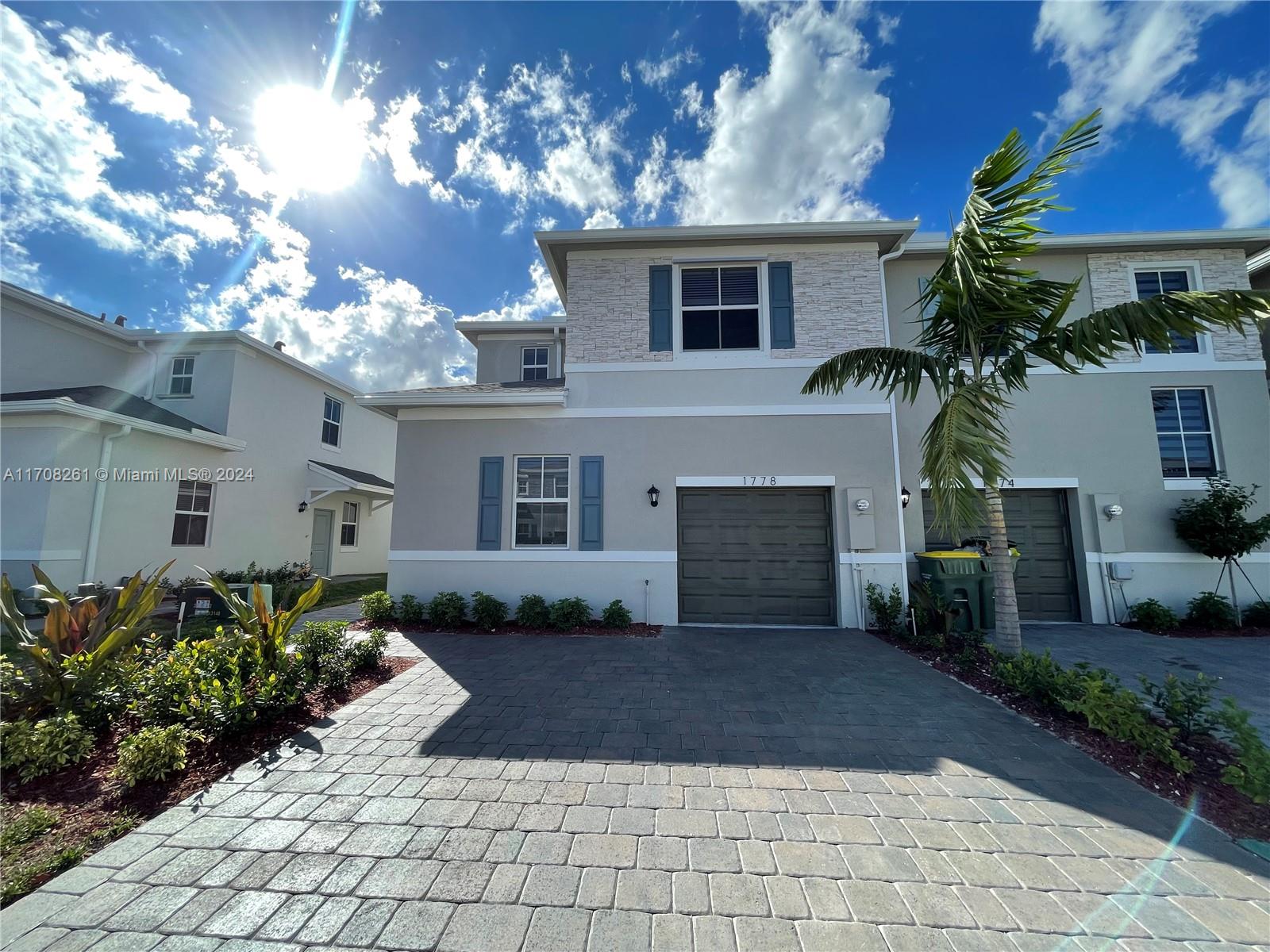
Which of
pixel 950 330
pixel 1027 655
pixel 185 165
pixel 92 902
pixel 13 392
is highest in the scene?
pixel 185 165

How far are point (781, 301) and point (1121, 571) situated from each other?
→ 300 inches

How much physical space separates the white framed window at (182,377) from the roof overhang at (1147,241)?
17094 mm

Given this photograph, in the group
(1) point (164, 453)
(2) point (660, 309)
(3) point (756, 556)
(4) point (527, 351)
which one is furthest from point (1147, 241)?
(1) point (164, 453)

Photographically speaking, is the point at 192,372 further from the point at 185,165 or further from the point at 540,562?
the point at 540,562

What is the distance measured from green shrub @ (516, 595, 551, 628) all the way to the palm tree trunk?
238 inches

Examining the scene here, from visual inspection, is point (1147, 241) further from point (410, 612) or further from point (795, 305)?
point (410, 612)

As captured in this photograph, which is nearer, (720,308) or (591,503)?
(591,503)

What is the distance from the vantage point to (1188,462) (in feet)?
28.3

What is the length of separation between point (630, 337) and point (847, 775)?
7030 mm

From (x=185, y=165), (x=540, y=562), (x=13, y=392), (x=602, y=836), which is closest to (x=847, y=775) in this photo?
(x=602, y=836)

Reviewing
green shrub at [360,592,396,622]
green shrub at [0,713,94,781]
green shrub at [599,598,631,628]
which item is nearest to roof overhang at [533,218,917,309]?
green shrub at [599,598,631,628]

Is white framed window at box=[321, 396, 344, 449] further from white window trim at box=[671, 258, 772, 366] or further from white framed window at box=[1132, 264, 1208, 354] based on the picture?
white framed window at box=[1132, 264, 1208, 354]

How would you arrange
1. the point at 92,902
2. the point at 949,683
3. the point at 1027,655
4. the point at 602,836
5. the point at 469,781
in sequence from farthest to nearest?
1. the point at 949,683
2. the point at 1027,655
3. the point at 469,781
4. the point at 602,836
5. the point at 92,902

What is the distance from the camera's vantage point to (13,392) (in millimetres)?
10656
